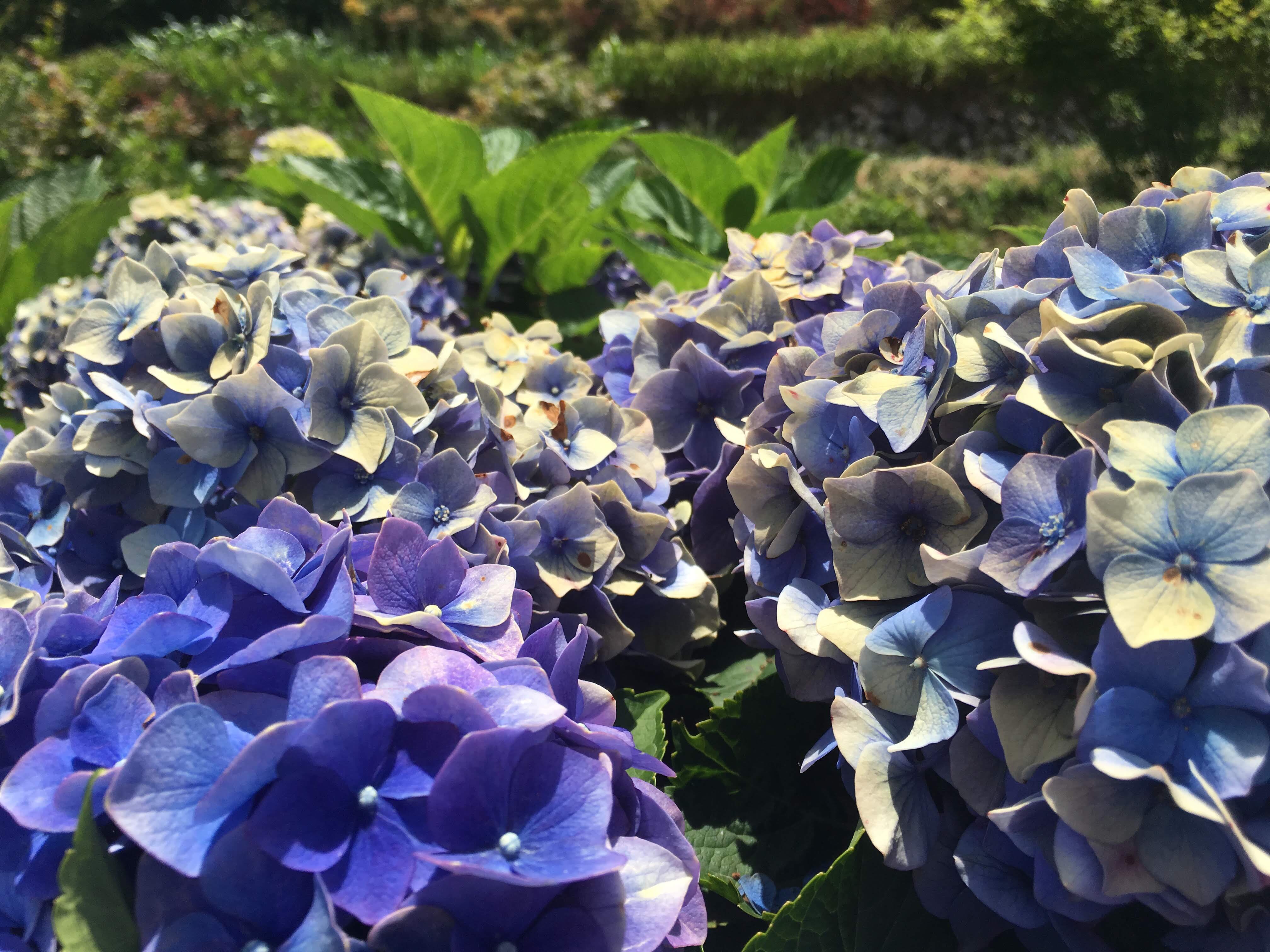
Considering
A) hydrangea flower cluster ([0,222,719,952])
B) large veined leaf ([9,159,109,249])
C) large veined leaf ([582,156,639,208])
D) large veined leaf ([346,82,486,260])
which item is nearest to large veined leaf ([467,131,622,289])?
large veined leaf ([346,82,486,260])

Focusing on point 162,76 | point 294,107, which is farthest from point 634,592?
point 162,76

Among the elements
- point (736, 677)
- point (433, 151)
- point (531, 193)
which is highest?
point (433, 151)

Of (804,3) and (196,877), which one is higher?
(196,877)

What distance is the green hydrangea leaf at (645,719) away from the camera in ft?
3.18

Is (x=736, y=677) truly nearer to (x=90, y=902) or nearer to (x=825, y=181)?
(x=90, y=902)

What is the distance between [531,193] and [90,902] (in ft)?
6.03

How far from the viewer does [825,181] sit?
238cm

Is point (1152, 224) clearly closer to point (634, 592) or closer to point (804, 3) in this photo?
point (634, 592)

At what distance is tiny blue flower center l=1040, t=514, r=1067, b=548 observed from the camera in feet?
2.25

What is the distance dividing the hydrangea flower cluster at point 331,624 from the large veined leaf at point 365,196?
977 millimetres

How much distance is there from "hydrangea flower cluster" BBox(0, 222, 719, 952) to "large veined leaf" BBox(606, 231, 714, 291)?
68 centimetres

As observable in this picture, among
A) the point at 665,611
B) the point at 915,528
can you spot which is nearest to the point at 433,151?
the point at 665,611

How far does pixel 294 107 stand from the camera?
18.9 feet

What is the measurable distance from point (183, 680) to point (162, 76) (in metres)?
7.23
